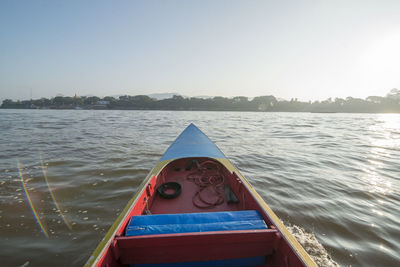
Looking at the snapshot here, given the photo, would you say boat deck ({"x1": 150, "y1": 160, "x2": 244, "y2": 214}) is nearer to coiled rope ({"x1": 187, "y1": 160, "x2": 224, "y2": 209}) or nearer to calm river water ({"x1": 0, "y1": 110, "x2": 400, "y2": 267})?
coiled rope ({"x1": 187, "y1": 160, "x2": 224, "y2": 209})

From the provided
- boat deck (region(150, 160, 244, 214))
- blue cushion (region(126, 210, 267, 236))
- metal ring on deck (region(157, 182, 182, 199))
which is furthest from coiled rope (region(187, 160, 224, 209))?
blue cushion (region(126, 210, 267, 236))

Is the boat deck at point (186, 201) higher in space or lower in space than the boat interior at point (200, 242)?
lower

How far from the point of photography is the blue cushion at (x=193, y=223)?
2002 millimetres

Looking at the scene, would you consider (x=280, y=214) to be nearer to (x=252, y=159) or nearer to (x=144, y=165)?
(x=252, y=159)

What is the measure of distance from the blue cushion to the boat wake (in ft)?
4.90

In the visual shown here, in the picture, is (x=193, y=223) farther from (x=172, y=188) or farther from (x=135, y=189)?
(x=135, y=189)

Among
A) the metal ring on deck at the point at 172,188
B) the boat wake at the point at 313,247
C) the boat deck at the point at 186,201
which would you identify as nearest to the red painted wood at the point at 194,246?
the boat deck at the point at 186,201

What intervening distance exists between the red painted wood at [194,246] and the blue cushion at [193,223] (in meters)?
0.13

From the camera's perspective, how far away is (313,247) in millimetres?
3150

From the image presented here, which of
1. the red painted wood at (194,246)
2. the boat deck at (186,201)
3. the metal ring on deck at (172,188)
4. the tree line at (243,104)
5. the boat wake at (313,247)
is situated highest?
the tree line at (243,104)

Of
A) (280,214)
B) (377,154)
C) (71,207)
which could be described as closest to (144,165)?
(71,207)

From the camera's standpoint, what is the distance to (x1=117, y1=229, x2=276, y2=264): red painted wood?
1.83m

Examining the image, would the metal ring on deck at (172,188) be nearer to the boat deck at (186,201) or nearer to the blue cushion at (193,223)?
the boat deck at (186,201)

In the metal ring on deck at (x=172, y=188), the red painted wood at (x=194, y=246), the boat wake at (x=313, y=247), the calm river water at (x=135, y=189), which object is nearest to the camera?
the red painted wood at (x=194, y=246)
